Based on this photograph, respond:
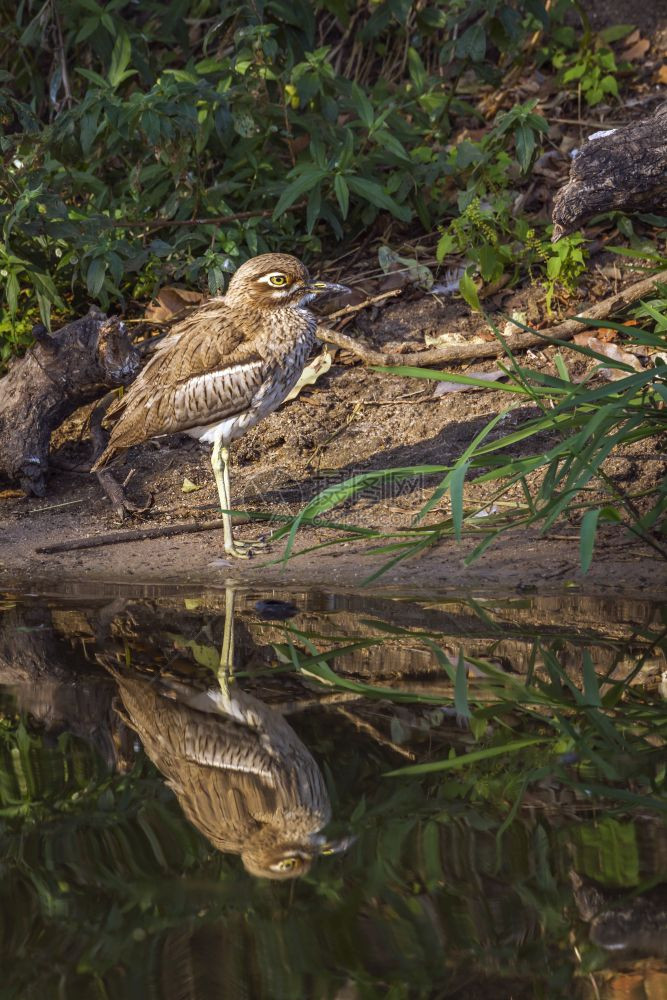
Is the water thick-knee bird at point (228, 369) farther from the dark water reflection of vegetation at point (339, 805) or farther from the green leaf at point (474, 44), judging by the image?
the green leaf at point (474, 44)

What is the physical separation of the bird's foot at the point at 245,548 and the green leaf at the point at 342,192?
6.82 ft

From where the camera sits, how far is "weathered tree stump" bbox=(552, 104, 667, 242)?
14.9 ft

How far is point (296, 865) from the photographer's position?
2.53 m

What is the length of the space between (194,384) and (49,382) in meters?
0.95

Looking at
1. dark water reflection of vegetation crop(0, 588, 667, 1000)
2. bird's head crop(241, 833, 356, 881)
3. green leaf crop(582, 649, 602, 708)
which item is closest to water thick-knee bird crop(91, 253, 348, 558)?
dark water reflection of vegetation crop(0, 588, 667, 1000)

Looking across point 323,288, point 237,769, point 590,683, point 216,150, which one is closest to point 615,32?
point 216,150

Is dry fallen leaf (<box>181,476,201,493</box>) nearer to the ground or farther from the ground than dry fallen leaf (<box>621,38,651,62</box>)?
nearer to the ground

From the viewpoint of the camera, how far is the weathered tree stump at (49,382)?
624cm

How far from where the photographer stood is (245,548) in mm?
5402

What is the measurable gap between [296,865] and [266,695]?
1.03 metres

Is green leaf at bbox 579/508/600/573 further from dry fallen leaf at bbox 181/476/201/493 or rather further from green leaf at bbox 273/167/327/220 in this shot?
green leaf at bbox 273/167/327/220

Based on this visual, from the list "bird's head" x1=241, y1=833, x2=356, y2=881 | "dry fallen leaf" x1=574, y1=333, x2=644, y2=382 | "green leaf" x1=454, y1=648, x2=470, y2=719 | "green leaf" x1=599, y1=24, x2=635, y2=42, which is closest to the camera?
"bird's head" x1=241, y1=833, x2=356, y2=881

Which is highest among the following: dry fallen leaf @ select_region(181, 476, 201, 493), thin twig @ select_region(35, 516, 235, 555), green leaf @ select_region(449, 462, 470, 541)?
green leaf @ select_region(449, 462, 470, 541)

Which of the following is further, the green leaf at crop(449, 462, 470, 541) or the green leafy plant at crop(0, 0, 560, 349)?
the green leafy plant at crop(0, 0, 560, 349)
